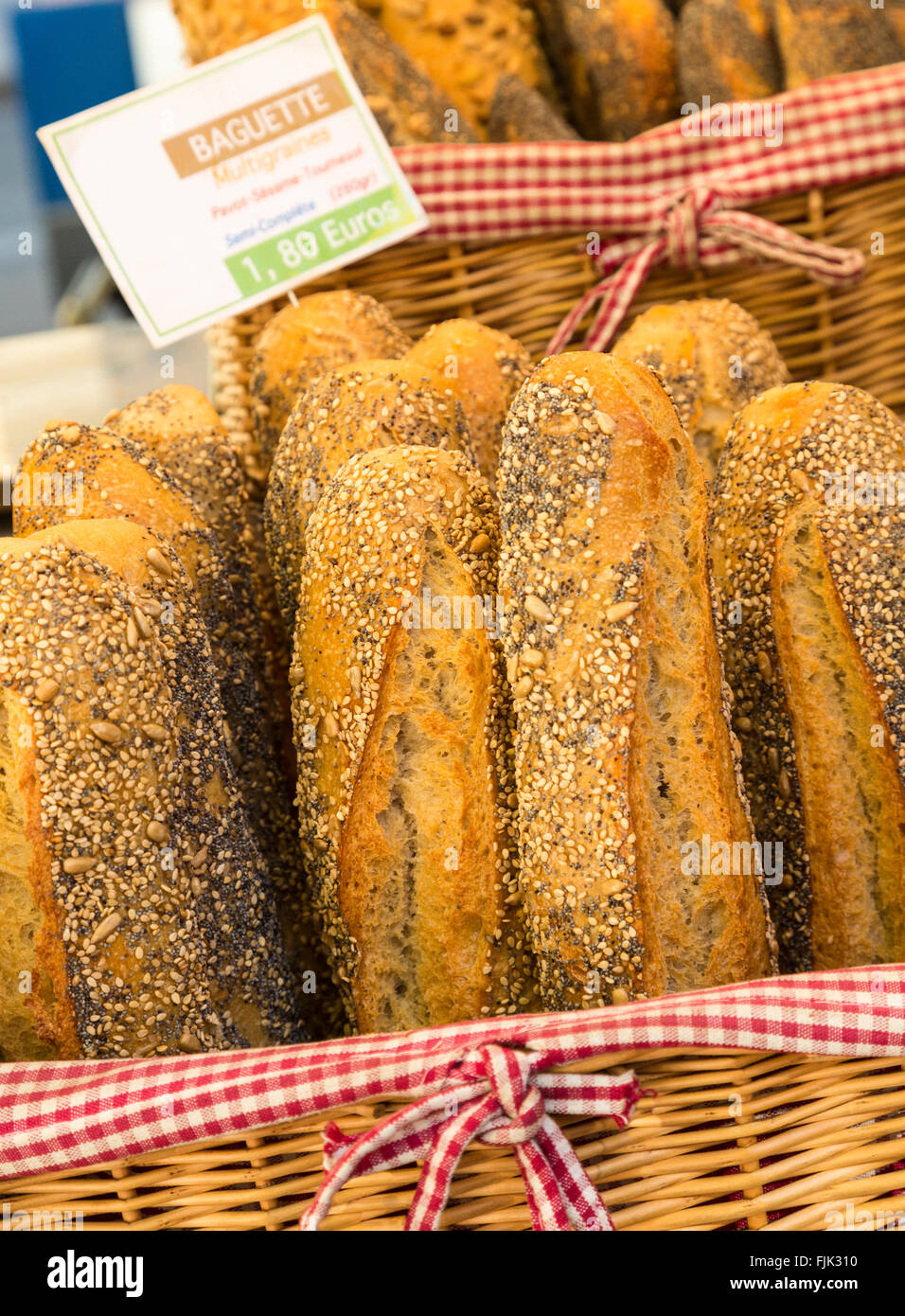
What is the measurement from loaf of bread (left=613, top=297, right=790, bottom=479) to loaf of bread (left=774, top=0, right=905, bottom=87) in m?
0.62

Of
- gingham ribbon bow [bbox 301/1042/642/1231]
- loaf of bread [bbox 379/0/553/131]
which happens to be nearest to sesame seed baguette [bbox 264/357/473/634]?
gingham ribbon bow [bbox 301/1042/642/1231]

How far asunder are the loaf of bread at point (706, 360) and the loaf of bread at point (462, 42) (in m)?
0.74

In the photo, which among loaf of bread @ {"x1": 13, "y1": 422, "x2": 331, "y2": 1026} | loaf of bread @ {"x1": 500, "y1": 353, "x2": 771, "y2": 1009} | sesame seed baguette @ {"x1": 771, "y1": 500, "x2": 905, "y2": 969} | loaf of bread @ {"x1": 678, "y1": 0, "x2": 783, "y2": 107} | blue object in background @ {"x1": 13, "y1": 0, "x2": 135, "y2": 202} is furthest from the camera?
blue object in background @ {"x1": 13, "y1": 0, "x2": 135, "y2": 202}

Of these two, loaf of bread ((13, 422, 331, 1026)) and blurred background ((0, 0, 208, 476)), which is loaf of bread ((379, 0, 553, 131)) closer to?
blurred background ((0, 0, 208, 476))

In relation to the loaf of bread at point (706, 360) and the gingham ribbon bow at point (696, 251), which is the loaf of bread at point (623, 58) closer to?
the gingham ribbon bow at point (696, 251)

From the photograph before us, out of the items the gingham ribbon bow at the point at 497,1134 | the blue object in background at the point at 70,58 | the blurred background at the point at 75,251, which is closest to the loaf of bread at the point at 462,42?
the blurred background at the point at 75,251

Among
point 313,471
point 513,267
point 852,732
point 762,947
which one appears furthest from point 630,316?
point 762,947

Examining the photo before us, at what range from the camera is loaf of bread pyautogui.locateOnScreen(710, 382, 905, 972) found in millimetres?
1309

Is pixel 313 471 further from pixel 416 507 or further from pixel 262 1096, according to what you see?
pixel 262 1096

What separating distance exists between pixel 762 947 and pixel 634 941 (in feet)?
0.56

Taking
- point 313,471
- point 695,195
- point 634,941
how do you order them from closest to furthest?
point 634,941 → point 313,471 → point 695,195

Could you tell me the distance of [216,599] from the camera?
1.49 m

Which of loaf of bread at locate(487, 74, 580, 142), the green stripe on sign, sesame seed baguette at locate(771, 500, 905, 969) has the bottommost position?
sesame seed baguette at locate(771, 500, 905, 969)
